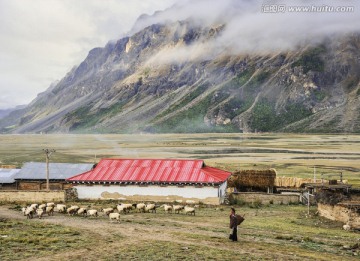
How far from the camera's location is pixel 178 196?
50.1m

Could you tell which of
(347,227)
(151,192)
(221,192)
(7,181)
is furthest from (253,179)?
(7,181)

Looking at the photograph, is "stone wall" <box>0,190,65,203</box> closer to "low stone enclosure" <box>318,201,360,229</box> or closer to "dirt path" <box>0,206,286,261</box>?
"dirt path" <box>0,206,286,261</box>

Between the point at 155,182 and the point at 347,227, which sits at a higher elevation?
the point at 155,182

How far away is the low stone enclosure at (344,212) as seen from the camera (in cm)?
3266

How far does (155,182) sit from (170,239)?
24656mm

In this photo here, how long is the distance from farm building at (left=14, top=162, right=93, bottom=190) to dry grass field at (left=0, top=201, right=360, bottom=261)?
1937 cm

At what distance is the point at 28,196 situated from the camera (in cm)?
4859

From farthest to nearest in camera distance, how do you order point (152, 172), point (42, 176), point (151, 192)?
point (42, 176) < point (152, 172) < point (151, 192)

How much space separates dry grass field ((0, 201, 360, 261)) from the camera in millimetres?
21828

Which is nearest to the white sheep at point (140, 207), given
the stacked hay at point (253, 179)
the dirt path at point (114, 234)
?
the dirt path at point (114, 234)

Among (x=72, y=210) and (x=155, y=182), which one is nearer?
(x=72, y=210)

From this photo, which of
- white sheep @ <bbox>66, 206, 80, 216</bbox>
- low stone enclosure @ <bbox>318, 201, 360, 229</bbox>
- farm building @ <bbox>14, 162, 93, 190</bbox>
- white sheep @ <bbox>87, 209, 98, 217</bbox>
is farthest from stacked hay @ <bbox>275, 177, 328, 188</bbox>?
white sheep @ <bbox>66, 206, 80, 216</bbox>

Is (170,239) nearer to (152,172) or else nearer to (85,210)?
(85,210)

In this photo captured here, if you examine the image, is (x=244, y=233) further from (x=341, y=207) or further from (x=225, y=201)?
(x=225, y=201)
